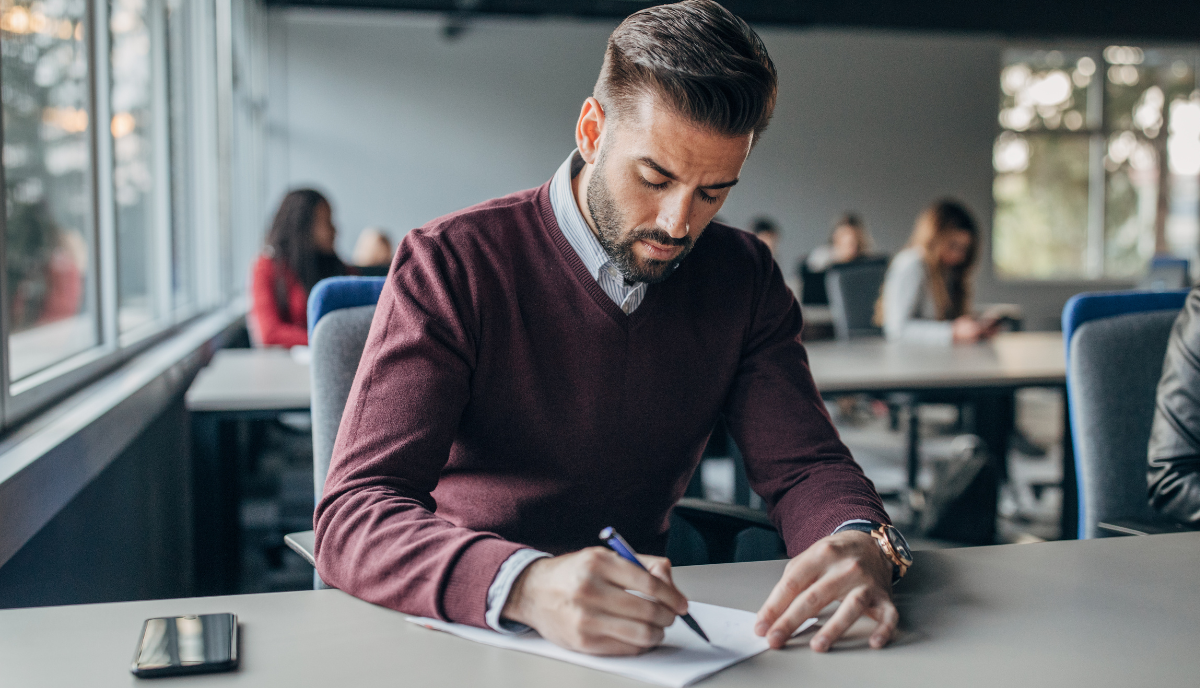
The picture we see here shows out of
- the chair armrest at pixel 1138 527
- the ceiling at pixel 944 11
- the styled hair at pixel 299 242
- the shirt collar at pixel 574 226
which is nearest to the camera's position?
the shirt collar at pixel 574 226

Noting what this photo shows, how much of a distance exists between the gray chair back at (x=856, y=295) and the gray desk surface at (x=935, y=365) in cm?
67

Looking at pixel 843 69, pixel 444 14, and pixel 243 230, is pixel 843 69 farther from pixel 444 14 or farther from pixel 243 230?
pixel 243 230

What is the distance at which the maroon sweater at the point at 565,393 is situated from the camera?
1.02 metres

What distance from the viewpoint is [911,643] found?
0.80 m

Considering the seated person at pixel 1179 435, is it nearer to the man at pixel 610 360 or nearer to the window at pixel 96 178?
the man at pixel 610 360

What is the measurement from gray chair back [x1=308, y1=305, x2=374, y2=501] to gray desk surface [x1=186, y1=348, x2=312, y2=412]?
523mm

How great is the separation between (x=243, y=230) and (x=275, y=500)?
374 centimetres

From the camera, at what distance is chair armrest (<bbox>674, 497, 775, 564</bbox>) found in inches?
54.1

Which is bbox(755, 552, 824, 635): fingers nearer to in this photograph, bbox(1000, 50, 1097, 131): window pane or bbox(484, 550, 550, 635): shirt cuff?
bbox(484, 550, 550, 635): shirt cuff

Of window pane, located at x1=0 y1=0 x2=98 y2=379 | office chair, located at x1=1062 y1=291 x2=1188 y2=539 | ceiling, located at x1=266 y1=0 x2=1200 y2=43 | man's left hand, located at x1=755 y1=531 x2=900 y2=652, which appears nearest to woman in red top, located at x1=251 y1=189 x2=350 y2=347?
window pane, located at x1=0 y1=0 x2=98 y2=379

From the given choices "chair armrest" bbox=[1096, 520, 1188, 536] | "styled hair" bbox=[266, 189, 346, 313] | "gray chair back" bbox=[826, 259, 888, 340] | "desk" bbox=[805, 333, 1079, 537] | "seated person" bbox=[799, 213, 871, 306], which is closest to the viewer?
"chair armrest" bbox=[1096, 520, 1188, 536]

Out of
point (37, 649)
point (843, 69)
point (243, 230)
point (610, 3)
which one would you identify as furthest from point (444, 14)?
point (37, 649)

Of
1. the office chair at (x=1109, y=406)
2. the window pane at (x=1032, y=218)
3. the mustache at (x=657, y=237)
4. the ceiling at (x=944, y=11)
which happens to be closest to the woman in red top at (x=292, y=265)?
the mustache at (x=657, y=237)

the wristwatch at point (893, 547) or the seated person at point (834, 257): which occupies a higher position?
the seated person at point (834, 257)
